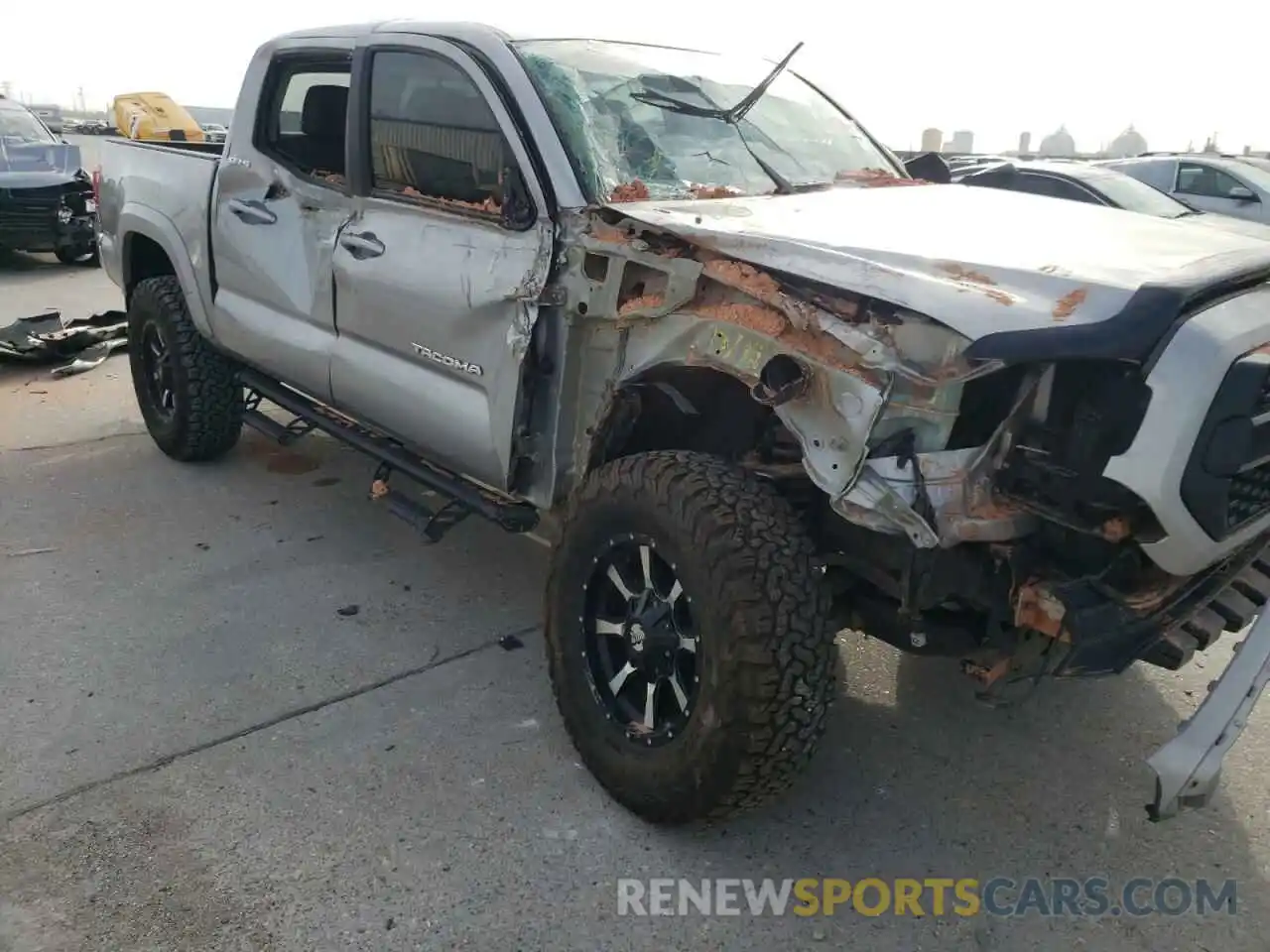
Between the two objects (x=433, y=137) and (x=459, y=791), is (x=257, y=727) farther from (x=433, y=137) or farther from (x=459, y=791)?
(x=433, y=137)

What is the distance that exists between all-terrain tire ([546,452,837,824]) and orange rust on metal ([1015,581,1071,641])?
44 centimetres

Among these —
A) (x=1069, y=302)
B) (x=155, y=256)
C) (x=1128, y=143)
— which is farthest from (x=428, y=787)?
(x=1128, y=143)

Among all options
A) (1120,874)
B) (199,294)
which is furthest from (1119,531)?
(199,294)

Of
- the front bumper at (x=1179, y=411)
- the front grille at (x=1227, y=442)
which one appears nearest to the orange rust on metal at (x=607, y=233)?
the front bumper at (x=1179, y=411)

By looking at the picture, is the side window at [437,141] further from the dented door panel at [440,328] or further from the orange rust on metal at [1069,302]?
the orange rust on metal at [1069,302]

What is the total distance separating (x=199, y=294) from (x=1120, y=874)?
4.44m

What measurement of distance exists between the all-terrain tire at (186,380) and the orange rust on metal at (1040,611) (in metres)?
4.13

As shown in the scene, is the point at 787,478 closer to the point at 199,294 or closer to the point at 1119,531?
the point at 1119,531

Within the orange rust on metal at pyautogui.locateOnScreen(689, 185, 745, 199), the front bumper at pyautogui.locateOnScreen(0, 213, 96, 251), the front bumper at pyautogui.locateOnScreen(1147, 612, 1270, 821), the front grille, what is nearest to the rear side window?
the orange rust on metal at pyautogui.locateOnScreen(689, 185, 745, 199)

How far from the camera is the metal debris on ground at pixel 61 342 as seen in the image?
7.56m

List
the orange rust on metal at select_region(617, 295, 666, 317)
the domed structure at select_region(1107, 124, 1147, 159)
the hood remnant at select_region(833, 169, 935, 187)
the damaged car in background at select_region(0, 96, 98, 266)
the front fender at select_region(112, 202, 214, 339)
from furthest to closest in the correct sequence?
the domed structure at select_region(1107, 124, 1147, 159), the damaged car in background at select_region(0, 96, 98, 266), the front fender at select_region(112, 202, 214, 339), the hood remnant at select_region(833, 169, 935, 187), the orange rust on metal at select_region(617, 295, 666, 317)

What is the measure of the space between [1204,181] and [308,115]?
1208cm

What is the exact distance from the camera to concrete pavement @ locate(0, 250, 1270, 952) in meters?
2.48

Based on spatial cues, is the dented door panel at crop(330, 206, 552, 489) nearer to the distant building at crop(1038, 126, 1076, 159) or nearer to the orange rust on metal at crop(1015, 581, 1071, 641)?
the orange rust on metal at crop(1015, 581, 1071, 641)
